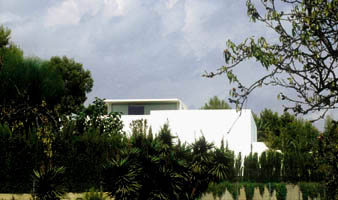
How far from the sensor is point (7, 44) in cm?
3334

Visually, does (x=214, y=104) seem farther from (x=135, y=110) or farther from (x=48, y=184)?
(x=48, y=184)

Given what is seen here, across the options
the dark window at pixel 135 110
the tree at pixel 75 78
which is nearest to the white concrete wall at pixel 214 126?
the tree at pixel 75 78

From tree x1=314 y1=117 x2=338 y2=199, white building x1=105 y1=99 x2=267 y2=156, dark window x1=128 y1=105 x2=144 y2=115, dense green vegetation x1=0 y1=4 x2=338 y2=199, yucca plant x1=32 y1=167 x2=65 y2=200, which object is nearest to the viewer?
tree x1=314 y1=117 x2=338 y2=199

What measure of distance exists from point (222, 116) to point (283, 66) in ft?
85.1

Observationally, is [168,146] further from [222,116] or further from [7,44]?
[7,44]

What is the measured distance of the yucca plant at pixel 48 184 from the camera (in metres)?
16.7

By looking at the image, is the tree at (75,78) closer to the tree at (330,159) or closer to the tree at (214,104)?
the tree at (214,104)

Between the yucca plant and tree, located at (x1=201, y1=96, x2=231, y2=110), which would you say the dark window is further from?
the yucca plant

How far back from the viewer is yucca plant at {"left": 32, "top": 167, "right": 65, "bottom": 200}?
54.9 feet

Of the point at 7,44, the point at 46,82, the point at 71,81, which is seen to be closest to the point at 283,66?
the point at 46,82

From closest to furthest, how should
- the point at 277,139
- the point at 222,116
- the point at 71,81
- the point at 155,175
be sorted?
the point at 155,175
the point at 222,116
the point at 277,139
the point at 71,81

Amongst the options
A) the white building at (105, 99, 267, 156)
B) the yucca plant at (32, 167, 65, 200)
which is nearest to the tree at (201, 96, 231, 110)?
the white building at (105, 99, 267, 156)

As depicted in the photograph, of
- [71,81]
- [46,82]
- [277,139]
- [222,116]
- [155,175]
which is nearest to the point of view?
[155,175]

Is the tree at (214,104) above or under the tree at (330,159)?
above
